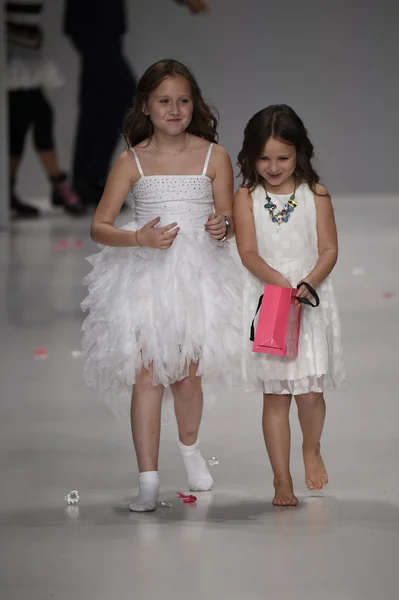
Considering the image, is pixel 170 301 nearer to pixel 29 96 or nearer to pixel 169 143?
pixel 169 143

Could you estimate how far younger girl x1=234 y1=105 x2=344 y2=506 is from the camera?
277 centimetres

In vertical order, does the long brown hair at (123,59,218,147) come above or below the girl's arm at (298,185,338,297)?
above

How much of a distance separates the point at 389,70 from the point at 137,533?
891 cm

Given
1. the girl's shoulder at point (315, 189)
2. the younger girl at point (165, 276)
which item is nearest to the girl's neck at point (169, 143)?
the younger girl at point (165, 276)

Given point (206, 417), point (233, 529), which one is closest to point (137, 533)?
point (233, 529)

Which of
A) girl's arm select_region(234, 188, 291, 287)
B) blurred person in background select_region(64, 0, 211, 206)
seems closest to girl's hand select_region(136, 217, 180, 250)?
girl's arm select_region(234, 188, 291, 287)

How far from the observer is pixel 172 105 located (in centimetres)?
283

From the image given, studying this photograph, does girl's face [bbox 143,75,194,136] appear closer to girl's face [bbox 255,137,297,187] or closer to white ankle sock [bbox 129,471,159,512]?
girl's face [bbox 255,137,297,187]

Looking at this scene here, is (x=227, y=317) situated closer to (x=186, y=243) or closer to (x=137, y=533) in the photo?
(x=186, y=243)

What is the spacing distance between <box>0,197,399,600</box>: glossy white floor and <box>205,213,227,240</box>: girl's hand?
1.79 feet

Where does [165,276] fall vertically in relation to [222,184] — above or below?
below

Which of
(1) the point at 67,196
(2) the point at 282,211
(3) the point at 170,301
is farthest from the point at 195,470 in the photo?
(1) the point at 67,196

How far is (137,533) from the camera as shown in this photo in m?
2.57

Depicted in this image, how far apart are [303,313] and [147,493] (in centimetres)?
48
